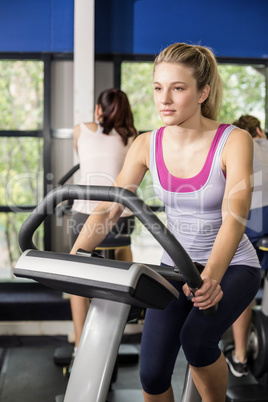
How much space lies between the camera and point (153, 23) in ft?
14.1

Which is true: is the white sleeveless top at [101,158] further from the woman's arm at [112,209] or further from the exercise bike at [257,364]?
the woman's arm at [112,209]

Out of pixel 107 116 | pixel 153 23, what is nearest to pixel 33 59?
pixel 153 23

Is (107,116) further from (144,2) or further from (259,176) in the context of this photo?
(144,2)

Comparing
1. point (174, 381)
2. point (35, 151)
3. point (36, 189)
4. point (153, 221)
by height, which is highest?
point (153, 221)

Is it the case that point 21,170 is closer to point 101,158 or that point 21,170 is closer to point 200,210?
point 101,158

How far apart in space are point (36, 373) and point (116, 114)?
1.59m

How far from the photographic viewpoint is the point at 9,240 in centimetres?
472

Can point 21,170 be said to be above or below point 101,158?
below

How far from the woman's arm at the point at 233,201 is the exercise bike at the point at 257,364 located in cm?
117

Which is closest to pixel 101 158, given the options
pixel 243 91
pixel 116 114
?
pixel 116 114

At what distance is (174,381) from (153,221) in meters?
2.12

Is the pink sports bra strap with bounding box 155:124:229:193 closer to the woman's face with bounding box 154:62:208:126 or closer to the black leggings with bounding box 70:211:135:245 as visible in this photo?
the woman's face with bounding box 154:62:208:126

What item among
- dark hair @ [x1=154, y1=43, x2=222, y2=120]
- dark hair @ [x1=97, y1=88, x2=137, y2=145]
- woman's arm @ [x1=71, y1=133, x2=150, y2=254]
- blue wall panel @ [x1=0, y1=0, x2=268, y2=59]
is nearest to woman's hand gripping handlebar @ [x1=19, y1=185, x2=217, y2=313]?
woman's arm @ [x1=71, y1=133, x2=150, y2=254]

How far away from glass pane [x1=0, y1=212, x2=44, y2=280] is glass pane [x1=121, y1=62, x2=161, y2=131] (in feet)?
4.31
